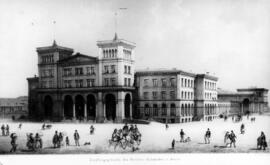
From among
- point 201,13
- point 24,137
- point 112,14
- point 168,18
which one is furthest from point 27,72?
point 201,13

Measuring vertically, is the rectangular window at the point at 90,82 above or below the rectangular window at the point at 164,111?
above

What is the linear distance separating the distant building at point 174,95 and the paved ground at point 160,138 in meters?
0.70

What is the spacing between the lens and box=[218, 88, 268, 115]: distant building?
15.7 m

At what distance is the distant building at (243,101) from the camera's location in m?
15.7

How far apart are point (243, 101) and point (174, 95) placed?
258 centimetres

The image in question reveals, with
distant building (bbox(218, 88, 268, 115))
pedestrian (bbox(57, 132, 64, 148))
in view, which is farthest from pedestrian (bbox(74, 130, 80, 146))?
distant building (bbox(218, 88, 268, 115))

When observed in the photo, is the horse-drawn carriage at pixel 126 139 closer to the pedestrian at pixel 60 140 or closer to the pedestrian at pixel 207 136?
the pedestrian at pixel 60 140

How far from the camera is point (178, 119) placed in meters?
16.1

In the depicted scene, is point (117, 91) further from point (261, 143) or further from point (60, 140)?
point (261, 143)

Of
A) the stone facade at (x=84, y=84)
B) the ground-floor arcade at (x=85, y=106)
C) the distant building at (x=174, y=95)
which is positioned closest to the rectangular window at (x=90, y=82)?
the stone facade at (x=84, y=84)

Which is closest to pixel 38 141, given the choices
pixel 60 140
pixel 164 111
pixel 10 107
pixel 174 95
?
pixel 60 140

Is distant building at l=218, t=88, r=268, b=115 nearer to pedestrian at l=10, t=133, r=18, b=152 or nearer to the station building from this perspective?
the station building

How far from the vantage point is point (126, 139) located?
49.0 ft

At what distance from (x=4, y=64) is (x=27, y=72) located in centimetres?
83
